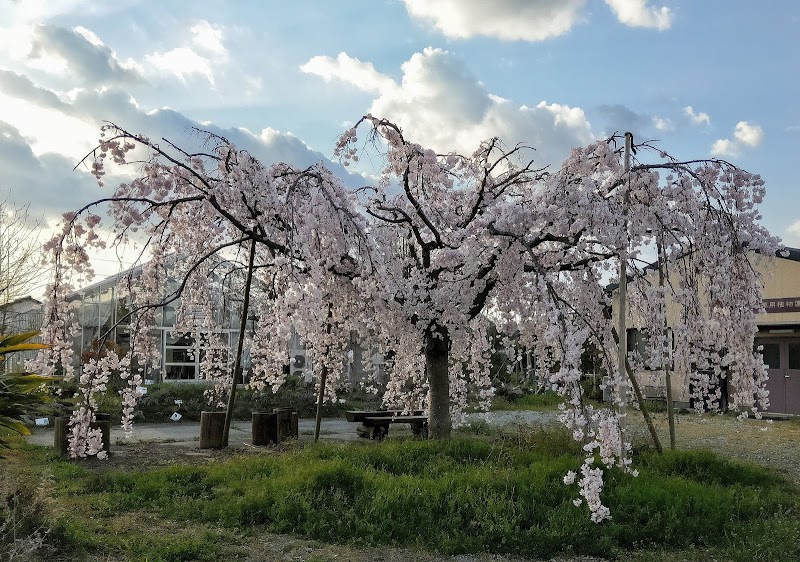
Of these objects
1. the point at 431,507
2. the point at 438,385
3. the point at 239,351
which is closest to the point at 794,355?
the point at 438,385

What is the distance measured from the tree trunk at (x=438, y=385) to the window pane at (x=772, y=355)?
37.1 feet

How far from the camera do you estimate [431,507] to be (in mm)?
5145

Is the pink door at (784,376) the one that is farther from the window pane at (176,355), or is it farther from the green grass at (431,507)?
the window pane at (176,355)

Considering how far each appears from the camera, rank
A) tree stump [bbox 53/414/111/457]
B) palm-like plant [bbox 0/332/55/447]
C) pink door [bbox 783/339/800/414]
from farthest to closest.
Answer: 1. pink door [bbox 783/339/800/414]
2. tree stump [bbox 53/414/111/457]
3. palm-like plant [bbox 0/332/55/447]

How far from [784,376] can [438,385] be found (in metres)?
11.5

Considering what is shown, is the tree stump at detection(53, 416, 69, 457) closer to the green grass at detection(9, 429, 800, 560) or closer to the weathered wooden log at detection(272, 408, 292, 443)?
the green grass at detection(9, 429, 800, 560)

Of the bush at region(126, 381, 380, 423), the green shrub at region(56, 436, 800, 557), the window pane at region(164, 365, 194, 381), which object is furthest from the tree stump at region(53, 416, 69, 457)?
the window pane at region(164, 365, 194, 381)

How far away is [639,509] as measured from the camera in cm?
528

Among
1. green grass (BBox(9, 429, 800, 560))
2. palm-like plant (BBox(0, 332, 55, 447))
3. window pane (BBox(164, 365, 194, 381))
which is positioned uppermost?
palm-like plant (BBox(0, 332, 55, 447))

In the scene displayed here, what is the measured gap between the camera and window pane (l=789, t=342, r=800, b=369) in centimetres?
1544

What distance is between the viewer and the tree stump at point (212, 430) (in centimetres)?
902

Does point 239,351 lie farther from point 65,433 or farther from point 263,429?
point 65,433

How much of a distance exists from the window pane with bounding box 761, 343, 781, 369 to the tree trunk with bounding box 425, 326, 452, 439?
445 inches

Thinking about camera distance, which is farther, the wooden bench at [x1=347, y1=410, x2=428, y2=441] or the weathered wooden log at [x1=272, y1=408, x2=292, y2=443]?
the wooden bench at [x1=347, y1=410, x2=428, y2=441]
